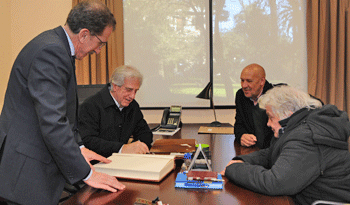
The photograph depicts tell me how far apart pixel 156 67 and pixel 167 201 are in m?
3.03

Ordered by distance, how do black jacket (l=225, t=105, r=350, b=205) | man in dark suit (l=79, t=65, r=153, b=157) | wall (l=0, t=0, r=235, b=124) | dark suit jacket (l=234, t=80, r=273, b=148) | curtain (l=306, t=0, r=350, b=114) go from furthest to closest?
wall (l=0, t=0, r=235, b=124) < curtain (l=306, t=0, r=350, b=114) < dark suit jacket (l=234, t=80, r=273, b=148) < man in dark suit (l=79, t=65, r=153, b=157) < black jacket (l=225, t=105, r=350, b=205)

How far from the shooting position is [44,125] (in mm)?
998

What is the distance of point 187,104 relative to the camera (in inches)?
154

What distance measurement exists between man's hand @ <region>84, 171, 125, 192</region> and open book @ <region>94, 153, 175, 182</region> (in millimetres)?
100

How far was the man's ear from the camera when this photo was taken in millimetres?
1165

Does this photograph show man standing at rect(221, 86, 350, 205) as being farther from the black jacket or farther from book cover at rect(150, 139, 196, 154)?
book cover at rect(150, 139, 196, 154)

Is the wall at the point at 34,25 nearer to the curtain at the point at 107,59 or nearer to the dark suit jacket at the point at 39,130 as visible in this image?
the curtain at the point at 107,59

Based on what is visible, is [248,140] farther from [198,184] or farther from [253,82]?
[198,184]

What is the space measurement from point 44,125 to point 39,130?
0.11 metres

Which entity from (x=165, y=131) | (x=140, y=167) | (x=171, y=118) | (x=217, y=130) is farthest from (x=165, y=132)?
(x=140, y=167)

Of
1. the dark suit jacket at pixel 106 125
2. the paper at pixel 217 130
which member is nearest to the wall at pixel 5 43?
the dark suit jacket at pixel 106 125

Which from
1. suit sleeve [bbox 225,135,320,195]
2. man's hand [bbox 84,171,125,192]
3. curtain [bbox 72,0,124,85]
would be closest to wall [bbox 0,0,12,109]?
curtain [bbox 72,0,124,85]

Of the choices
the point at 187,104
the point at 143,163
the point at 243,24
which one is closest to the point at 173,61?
the point at 187,104

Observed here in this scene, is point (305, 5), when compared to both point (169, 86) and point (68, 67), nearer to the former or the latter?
point (169, 86)
